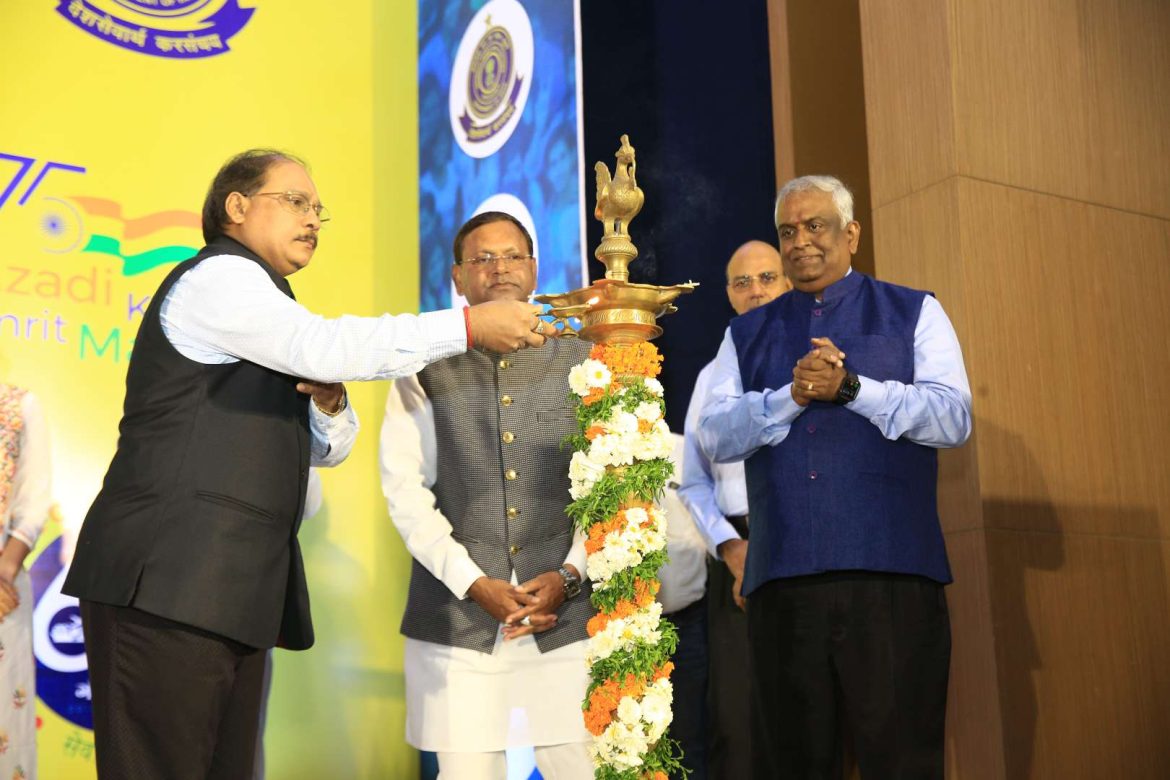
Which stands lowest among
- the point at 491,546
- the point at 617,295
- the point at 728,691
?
the point at 728,691

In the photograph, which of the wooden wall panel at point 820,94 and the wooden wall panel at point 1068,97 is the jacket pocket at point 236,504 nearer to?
the wooden wall panel at point 1068,97

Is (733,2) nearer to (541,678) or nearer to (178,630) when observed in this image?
(541,678)

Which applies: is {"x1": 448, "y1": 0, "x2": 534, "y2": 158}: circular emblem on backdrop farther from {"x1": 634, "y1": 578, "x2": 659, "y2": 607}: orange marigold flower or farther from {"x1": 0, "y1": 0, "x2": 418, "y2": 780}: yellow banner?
{"x1": 634, "y1": 578, "x2": 659, "y2": 607}: orange marigold flower

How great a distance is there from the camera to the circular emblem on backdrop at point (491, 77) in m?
5.07

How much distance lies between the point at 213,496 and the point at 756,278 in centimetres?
226

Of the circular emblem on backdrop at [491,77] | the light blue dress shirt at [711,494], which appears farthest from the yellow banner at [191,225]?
the light blue dress shirt at [711,494]

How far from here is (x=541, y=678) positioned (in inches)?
115

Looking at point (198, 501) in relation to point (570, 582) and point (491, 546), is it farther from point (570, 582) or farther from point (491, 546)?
point (570, 582)

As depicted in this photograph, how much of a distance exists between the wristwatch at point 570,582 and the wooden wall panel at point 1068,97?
6.08 feet

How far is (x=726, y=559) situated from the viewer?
3.54m

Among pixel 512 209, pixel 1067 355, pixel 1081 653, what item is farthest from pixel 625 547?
pixel 512 209

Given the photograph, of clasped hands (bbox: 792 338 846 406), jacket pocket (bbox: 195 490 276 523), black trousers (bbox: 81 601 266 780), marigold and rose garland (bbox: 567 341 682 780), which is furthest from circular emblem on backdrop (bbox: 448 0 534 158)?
black trousers (bbox: 81 601 266 780)

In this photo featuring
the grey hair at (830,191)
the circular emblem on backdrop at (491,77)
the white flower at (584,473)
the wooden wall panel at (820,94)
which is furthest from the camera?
the circular emblem on backdrop at (491,77)

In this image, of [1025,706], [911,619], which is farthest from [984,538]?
[911,619]
